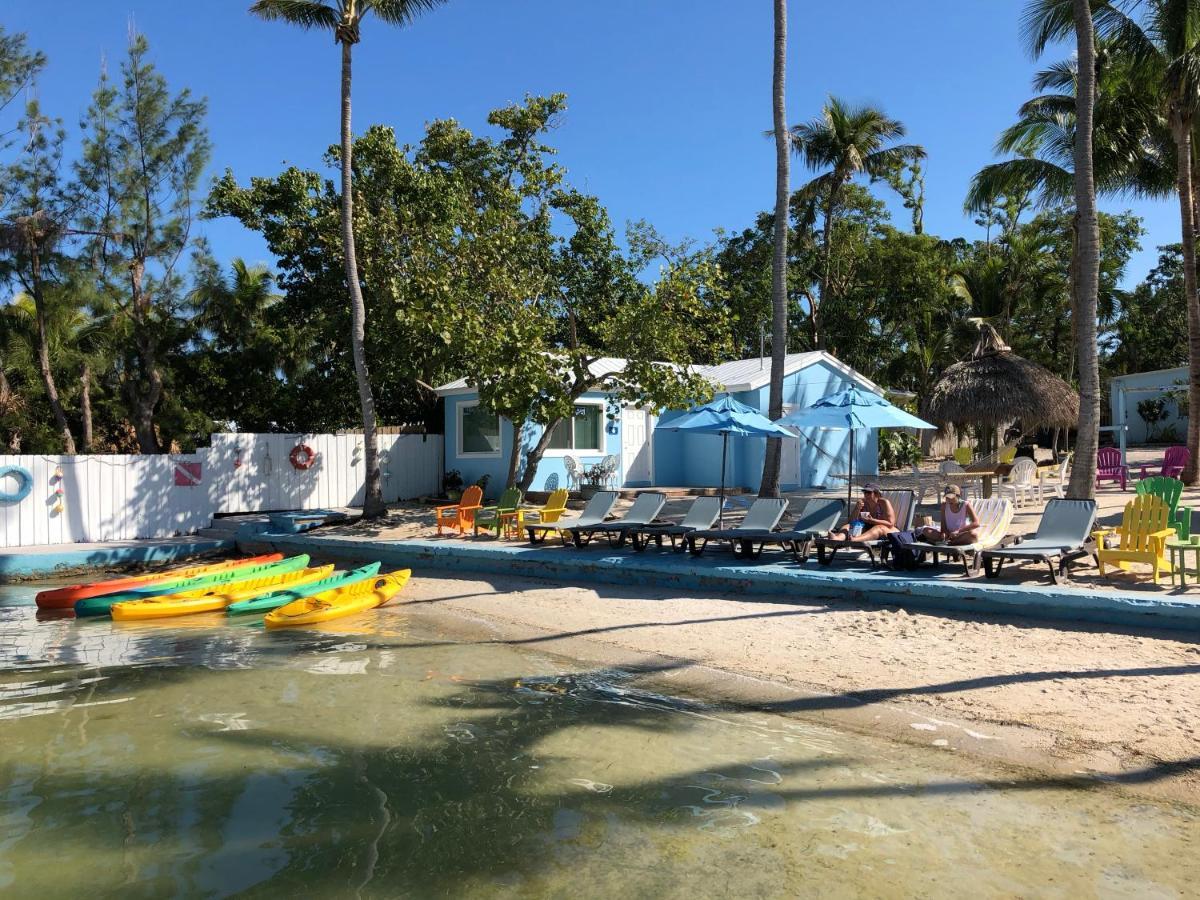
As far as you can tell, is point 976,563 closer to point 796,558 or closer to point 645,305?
point 796,558

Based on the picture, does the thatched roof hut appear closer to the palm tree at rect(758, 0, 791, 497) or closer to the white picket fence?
the palm tree at rect(758, 0, 791, 497)

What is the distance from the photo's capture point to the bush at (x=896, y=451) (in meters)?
27.5

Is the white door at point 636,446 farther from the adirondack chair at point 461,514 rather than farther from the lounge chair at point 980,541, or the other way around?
the lounge chair at point 980,541

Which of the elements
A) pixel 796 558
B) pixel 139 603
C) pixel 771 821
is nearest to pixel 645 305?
pixel 796 558

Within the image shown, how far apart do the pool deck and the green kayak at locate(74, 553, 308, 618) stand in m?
1.81

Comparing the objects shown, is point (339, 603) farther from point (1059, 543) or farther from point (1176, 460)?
point (1176, 460)

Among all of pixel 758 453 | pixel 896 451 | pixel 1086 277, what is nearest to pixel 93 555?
pixel 758 453

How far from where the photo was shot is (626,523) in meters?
13.5

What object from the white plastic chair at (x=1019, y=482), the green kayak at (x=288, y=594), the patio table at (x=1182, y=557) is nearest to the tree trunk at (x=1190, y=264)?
the white plastic chair at (x=1019, y=482)

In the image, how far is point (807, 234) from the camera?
33.0 m

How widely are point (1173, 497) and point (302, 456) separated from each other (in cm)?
1667

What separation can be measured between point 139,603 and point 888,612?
9975 mm

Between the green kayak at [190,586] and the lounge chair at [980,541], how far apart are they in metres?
9.29

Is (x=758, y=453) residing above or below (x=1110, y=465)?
above
